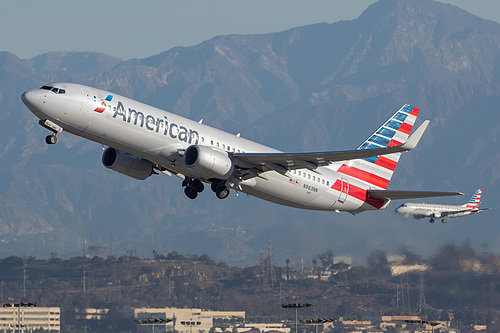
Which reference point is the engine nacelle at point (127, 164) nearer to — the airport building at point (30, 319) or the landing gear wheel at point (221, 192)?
the landing gear wheel at point (221, 192)

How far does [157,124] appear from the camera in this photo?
60656 mm

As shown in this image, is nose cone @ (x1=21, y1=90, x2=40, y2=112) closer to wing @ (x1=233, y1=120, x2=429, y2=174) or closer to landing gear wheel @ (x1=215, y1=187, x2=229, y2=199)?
wing @ (x1=233, y1=120, x2=429, y2=174)

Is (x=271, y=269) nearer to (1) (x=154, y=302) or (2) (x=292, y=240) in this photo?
(2) (x=292, y=240)

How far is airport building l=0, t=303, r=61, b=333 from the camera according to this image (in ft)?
386

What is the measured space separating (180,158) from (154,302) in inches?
3018

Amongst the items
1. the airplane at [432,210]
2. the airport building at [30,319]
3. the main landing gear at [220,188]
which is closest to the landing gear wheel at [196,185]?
the main landing gear at [220,188]

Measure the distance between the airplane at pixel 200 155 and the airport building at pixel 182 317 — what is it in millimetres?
49380

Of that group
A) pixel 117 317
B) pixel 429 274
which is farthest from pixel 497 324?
pixel 117 317

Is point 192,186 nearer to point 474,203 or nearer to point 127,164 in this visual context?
point 127,164

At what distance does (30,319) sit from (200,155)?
215ft

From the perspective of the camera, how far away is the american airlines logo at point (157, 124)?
59875 mm

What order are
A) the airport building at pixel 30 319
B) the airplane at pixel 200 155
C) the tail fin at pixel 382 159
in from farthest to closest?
the airport building at pixel 30 319 → the tail fin at pixel 382 159 → the airplane at pixel 200 155

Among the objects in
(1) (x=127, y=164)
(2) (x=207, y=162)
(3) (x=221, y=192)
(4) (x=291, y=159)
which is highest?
(1) (x=127, y=164)

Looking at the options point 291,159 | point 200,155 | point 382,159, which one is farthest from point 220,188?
point 382,159
